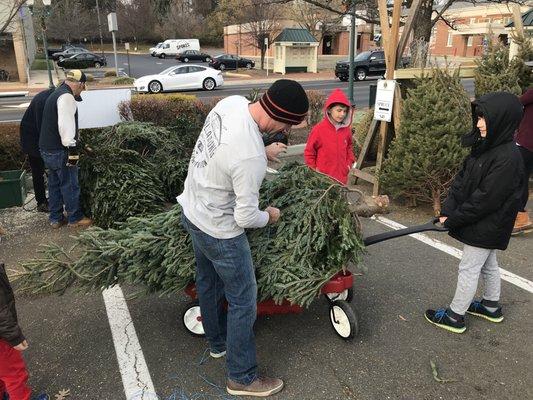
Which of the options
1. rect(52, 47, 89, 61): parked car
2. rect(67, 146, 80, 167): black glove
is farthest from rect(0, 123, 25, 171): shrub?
rect(52, 47, 89, 61): parked car

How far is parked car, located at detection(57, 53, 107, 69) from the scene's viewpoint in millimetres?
42156

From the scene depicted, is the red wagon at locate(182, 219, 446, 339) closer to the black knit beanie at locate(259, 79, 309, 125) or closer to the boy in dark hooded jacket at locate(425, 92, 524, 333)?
the boy in dark hooded jacket at locate(425, 92, 524, 333)

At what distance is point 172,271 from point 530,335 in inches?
109

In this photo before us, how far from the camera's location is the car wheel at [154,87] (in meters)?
24.5

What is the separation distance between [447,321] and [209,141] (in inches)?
94.8

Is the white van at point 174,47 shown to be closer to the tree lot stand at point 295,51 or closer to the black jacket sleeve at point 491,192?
the tree lot stand at point 295,51

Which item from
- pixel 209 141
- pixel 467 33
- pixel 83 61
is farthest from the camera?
pixel 467 33

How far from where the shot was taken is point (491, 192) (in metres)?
3.05

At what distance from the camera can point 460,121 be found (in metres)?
5.63

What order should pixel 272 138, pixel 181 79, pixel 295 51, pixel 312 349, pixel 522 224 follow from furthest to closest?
1. pixel 295 51
2. pixel 181 79
3. pixel 522 224
4. pixel 272 138
5. pixel 312 349

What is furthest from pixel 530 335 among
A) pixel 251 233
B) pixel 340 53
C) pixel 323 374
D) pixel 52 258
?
pixel 340 53

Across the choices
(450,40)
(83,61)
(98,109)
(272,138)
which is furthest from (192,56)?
(272,138)

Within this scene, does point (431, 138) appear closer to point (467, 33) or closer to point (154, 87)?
point (154, 87)

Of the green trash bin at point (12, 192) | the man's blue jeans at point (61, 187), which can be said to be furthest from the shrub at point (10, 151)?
the man's blue jeans at point (61, 187)
